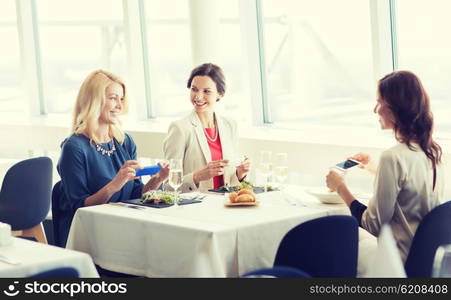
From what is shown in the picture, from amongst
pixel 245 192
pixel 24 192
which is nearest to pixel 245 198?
pixel 245 192

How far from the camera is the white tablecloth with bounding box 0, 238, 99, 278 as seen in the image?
10.1 feet

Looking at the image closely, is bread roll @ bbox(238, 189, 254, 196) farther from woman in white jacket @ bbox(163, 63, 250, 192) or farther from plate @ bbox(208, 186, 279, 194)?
woman in white jacket @ bbox(163, 63, 250, 192)

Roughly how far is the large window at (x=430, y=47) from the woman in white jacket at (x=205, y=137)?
4.18 ft

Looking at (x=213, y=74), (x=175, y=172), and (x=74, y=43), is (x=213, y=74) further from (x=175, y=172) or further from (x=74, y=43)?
(x=74, y=43)

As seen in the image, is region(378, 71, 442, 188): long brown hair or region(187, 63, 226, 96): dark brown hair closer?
region(378, 71, 442, 188): long brown hair

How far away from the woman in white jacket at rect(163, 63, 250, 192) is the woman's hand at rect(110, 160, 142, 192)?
0.59 metres

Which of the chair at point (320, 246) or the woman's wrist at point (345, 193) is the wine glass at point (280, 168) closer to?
the woman's wrist at point (345, 193)

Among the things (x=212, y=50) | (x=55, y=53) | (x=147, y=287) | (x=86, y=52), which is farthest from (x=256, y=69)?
(x=147, y=287)

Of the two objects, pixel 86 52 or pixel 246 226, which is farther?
pixel 86 52

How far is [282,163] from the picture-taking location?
442 centimetres

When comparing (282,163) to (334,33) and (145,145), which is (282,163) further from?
(145,145)

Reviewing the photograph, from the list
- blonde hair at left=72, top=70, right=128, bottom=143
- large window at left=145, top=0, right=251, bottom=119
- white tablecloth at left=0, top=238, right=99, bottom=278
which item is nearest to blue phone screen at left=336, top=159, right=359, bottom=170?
blonde hair at left=72, top=70, right=128, bottom=143

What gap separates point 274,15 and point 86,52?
2.36 m

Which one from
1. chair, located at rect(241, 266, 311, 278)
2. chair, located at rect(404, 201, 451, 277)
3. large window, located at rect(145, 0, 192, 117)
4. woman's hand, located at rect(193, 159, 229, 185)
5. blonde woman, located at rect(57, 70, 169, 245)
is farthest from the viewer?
large window, located at rect(145, 0, 192, 117)
